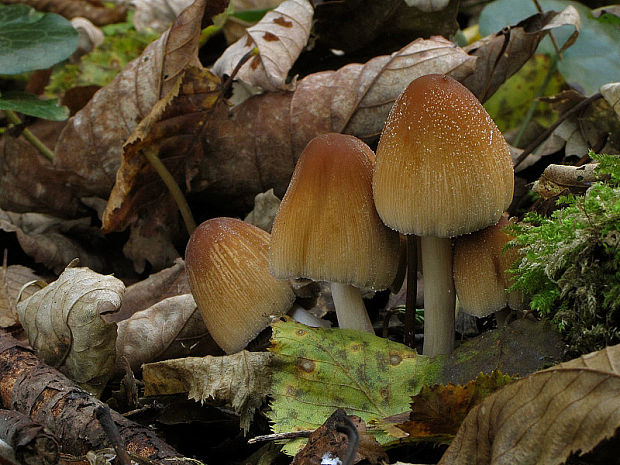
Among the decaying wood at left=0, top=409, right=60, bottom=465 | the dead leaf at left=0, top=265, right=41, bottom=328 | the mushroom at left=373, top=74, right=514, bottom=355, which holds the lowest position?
the dead leaf at left=0, top=265, right=41, bottom=328

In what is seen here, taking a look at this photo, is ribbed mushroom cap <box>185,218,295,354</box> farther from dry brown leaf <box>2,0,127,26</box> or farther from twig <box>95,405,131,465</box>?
dry brown leaf <box>2,0,127,26</box>

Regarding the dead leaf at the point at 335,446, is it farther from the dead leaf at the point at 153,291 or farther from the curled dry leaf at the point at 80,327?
the dead leaf at the point at 153,291

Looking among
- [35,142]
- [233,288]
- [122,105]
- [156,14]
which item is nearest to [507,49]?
[233,288]

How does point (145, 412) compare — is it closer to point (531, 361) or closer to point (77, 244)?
point (531, 361)

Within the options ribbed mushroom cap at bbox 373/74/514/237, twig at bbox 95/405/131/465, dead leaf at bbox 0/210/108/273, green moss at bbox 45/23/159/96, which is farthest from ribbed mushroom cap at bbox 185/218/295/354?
green moss at bbox 45/23/159/96

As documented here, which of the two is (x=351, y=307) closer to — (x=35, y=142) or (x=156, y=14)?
(x=35, y=142)

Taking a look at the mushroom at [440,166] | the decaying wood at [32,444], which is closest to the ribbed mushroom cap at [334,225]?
the mushroom at [440,166]

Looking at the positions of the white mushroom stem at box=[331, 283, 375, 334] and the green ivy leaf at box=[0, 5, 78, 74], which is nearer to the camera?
the white mushroom stem at box=[331, 283, 375, 334]
